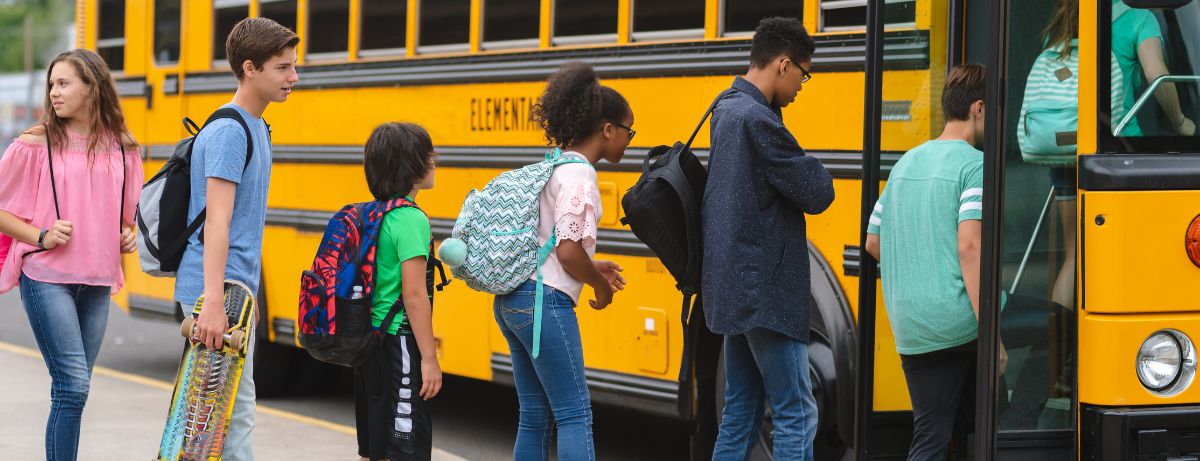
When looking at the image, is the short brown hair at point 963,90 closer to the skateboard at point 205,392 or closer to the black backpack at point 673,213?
the black backpack at point 673,213

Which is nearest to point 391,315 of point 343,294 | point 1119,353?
point 343,294

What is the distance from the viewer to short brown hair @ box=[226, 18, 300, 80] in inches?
162

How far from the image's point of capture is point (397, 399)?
14.3 ft

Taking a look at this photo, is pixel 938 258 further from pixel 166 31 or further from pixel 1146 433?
pixel 166 31

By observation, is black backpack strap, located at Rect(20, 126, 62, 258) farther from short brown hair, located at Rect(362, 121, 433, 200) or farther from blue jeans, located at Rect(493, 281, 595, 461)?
blue jeans, located at Rect(493, 281, 595, 461)

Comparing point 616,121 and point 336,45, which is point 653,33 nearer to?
point 616,121

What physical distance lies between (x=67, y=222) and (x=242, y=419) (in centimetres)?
106

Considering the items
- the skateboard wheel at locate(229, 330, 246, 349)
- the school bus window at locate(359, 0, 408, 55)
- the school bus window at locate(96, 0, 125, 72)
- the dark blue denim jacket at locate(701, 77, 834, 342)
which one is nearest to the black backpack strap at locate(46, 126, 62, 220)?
the skateboard wheel at locate(229, 330, 246, 349)

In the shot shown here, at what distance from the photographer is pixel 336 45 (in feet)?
24.2

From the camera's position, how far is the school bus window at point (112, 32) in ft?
29.5

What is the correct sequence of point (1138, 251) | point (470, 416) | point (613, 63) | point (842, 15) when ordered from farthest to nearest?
point (470, 416)
point (613, 63)
point (842, 15)
point (1138, 251)

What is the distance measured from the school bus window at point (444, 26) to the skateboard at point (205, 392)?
2.81 metres

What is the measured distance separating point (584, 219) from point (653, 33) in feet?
5.46

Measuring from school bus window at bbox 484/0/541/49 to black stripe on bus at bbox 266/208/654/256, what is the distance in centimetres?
81
